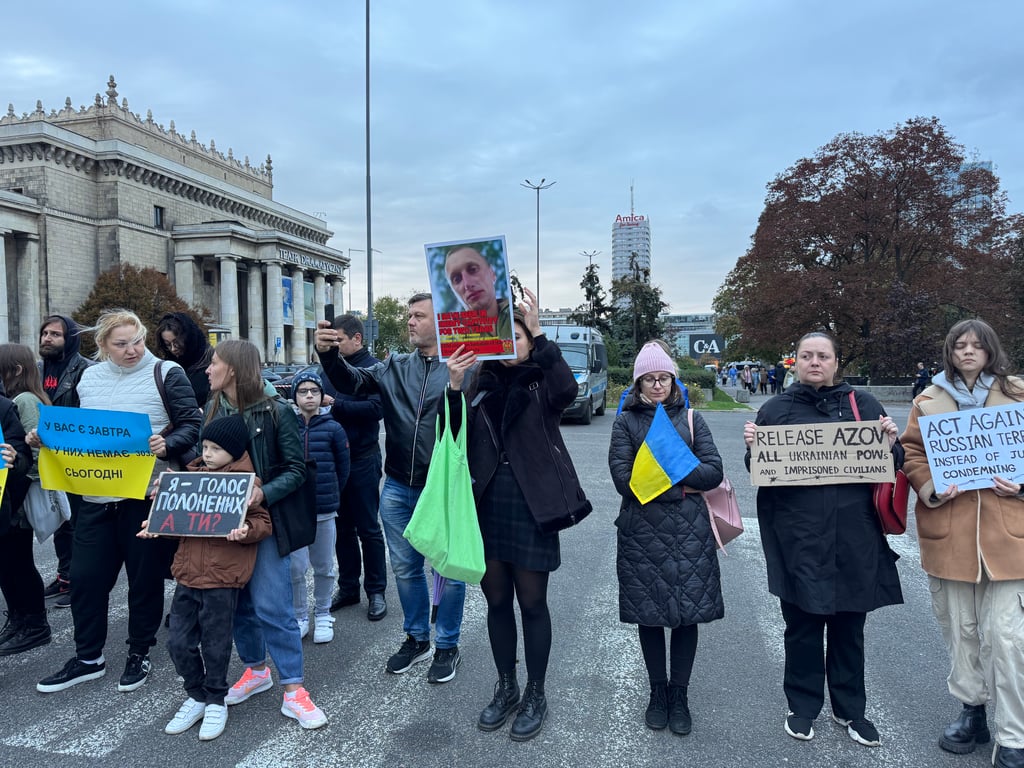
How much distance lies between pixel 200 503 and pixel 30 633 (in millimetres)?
2058

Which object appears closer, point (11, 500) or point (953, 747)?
point (953, 747)

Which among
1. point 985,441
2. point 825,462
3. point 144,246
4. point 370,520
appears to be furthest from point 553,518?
point 144,246

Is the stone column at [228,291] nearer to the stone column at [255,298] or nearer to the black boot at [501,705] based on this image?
the stone column at [255,298]

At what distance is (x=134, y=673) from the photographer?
3.86m

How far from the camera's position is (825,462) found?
3234 millimetres

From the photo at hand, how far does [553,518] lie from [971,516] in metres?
1.92

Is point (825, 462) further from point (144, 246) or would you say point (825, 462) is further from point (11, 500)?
point (144, 246)

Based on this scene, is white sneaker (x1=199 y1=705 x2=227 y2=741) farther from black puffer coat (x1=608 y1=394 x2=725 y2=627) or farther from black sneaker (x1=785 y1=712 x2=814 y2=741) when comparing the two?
black sneaker (x1=785 y1=712 x2=814 y2=741)

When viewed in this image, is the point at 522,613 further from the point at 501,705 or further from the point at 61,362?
the point at 61,362

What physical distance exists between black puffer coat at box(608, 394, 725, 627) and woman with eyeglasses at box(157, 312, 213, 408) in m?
3.17

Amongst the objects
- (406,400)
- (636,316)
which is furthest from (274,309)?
(406,400)

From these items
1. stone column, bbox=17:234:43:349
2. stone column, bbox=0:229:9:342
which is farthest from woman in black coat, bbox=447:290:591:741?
stone column, bbox=17:234:43:349

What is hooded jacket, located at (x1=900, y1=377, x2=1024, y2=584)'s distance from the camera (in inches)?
119

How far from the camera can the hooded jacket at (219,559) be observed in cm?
342
